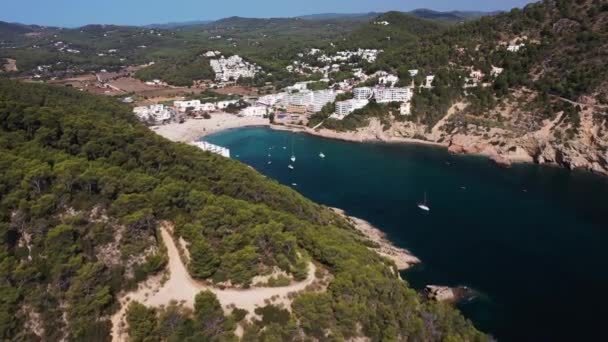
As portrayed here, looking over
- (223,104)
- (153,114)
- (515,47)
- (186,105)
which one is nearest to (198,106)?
(186,105)

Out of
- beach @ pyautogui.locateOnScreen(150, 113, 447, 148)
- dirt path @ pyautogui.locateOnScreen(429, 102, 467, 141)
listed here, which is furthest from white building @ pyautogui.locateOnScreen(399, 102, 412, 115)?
dirt path @ pyautogui.locateOnScreen(429, 102, 467, 141)

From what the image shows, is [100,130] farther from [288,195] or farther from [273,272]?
[273,272]

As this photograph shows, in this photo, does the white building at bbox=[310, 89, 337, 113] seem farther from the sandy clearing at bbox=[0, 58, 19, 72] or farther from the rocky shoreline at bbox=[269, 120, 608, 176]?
the sandy clearing at bbox=[0, 58, 19, 72]

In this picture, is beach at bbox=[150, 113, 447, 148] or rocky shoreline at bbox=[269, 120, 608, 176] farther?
beach at bbox=[150, 113, 447, 148]

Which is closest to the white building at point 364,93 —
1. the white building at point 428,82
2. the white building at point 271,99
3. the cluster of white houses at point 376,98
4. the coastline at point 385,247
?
the cluster of white houses at point 376,98

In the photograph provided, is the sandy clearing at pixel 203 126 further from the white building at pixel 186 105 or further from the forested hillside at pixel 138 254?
the forested hillside at pixel 138 254

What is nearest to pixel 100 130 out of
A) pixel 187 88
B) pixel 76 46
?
pixel 187 88
